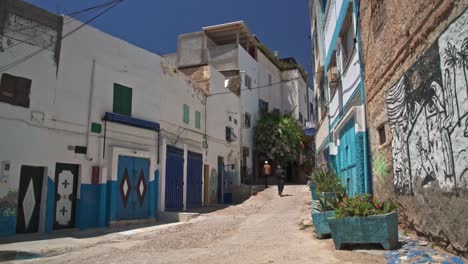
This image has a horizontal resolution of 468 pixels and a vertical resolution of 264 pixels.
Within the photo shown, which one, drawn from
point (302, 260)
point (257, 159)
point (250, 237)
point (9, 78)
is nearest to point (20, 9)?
point (9, 78)

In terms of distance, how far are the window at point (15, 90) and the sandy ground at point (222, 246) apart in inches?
174

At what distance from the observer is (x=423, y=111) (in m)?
6.32

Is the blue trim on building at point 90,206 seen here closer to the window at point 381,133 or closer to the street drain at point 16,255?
the street drain at point 16,255

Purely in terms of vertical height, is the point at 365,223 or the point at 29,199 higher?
the point at 29,199

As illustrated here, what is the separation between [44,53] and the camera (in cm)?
1193

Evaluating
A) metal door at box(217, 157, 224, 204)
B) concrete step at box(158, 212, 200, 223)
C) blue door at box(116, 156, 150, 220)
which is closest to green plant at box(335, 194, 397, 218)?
concrete step at box(158, 212, 200, 223)

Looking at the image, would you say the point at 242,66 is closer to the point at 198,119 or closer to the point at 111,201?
the point at 198,119

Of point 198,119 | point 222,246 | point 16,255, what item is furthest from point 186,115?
point 16,255

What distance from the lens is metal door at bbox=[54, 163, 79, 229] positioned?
40.1ft

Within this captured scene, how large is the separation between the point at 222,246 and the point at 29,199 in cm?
619

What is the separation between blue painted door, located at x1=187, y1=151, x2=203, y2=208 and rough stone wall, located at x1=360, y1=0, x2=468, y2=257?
11.3 meters

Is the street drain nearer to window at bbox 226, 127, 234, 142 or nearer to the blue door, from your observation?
the blue door

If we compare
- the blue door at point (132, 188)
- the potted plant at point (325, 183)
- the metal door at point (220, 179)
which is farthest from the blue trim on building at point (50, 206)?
the metal door at point (220, 179)

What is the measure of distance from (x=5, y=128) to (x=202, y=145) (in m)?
11.2
